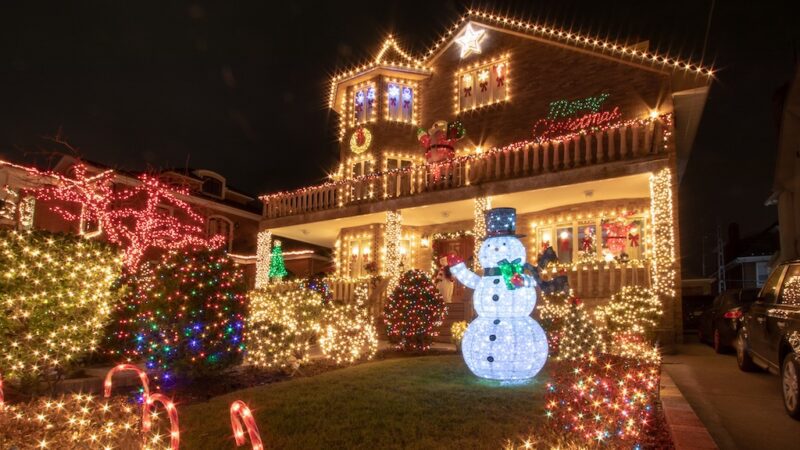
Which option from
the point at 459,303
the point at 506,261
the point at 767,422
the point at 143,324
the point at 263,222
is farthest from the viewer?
the point at 263,222

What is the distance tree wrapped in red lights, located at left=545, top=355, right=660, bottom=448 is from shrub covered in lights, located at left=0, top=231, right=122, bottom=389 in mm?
7409

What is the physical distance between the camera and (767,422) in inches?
240

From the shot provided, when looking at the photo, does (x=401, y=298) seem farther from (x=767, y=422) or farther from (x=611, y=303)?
(x=767, y=422)

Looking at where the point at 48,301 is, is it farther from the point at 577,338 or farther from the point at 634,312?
the point at 634,312

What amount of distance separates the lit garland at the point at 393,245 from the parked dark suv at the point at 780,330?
1045 cm

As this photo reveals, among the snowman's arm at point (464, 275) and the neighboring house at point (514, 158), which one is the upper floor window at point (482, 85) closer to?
the neighboring house at point (514, 158)

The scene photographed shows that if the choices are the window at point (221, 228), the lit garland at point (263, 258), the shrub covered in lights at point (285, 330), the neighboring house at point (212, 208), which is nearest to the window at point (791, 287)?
the shrub covered in lights at point (285, 330)

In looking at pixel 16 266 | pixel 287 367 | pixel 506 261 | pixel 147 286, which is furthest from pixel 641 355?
pixel 16 266

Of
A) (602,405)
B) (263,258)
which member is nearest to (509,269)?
(602,405)

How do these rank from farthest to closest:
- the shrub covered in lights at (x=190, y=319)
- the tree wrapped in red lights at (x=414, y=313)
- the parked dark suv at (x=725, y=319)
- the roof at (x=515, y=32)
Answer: the roof at (x=515, y=32) → the tree wrapped in red lights at (x=414, y=313) → the parked dark suv at (x=725, y=319) → the shrub covered in lights at (x=190, y=319)

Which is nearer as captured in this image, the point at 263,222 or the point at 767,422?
→ the point at 767,422

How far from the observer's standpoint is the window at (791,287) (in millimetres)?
6888

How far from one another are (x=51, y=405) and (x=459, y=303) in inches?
505

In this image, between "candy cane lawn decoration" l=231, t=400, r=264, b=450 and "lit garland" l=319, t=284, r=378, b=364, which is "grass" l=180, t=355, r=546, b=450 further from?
"lit garland" l=319, t=284, r=378, b=364
